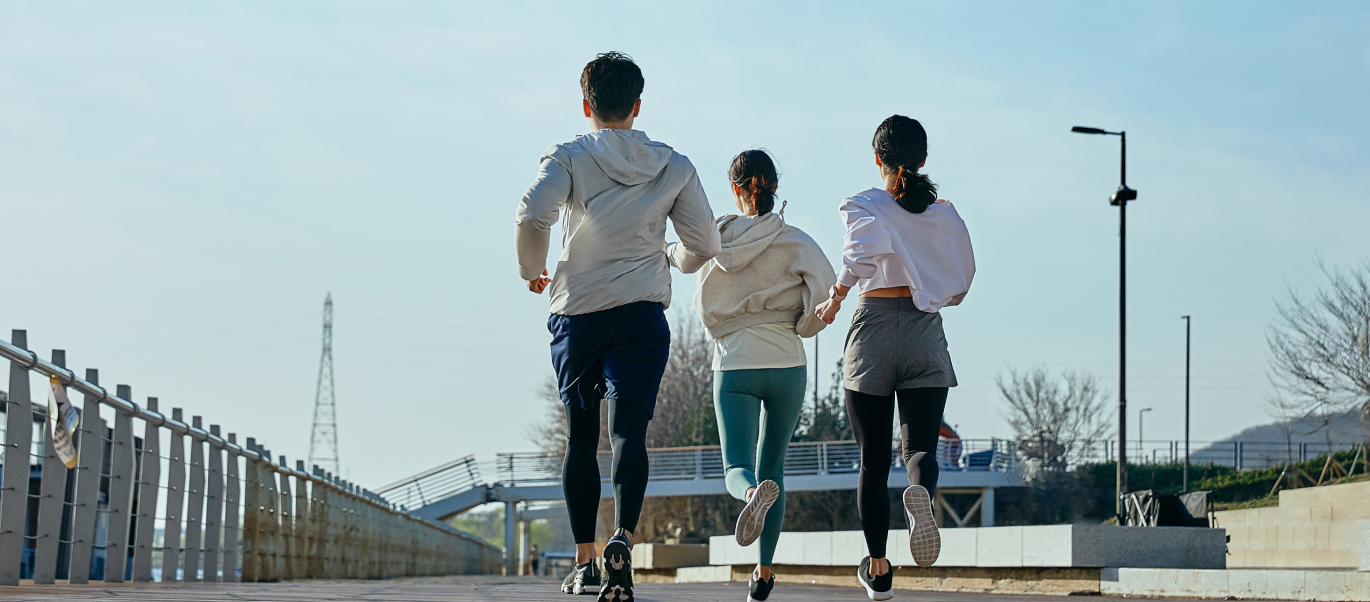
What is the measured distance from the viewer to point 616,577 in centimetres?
452

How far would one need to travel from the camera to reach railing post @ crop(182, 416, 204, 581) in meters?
12.5

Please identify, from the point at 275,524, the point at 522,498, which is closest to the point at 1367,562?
the point at 275,524

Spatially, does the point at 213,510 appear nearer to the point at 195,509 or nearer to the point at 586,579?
the point at 195,509

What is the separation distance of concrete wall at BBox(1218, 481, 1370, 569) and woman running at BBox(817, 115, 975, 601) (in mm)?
15601

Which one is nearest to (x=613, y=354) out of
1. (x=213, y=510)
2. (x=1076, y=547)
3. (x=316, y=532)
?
(x=1076, y=547)

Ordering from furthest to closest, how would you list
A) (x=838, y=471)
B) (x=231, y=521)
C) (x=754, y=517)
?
(x=838, y=471)
(x=231, y=521)
(x=754, y=517)

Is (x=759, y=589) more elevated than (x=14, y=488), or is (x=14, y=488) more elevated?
(x=14, y=488)

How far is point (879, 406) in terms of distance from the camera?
5.82m

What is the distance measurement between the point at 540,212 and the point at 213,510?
383 inches

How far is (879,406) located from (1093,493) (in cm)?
3997

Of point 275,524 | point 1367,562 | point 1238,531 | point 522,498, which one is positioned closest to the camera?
point 1367,562

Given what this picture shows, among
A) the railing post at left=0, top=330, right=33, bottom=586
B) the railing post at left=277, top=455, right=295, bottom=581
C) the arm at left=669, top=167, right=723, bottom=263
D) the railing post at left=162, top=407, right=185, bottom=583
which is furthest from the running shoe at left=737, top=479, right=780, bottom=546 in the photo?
the railing post at left=277, top=455, right=295, bottom=581

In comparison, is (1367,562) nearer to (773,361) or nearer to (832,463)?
(773,361)

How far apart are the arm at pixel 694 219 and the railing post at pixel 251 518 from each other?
35.4 ft
